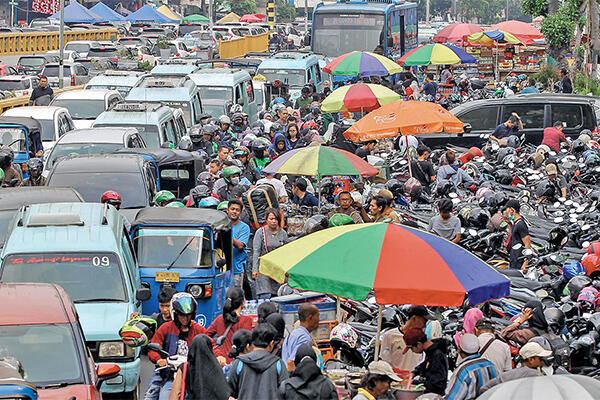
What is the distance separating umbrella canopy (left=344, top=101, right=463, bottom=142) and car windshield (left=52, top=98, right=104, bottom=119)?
835cm

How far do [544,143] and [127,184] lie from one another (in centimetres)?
827

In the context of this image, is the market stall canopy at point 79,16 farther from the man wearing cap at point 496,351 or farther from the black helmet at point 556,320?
the man wearing cap at point 496,351

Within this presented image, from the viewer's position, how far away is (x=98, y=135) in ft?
62.2

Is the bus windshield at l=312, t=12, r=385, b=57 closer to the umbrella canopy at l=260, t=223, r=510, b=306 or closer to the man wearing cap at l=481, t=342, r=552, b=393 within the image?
the umbrella canopy at l=260, t=223, r=510, b=306

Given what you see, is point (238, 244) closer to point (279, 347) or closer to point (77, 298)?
point (77, 298)

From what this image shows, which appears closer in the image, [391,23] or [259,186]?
[259,186]

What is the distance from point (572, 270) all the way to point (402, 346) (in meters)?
3.68

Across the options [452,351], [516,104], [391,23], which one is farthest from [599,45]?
[452,351]

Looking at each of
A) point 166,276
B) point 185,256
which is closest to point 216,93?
point 185,256

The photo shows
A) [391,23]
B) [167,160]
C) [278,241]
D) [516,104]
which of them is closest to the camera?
[278,241]

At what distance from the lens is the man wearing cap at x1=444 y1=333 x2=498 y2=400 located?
853 cm

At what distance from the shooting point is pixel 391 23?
4062cm

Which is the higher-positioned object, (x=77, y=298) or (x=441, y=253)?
(x=441, y=253)

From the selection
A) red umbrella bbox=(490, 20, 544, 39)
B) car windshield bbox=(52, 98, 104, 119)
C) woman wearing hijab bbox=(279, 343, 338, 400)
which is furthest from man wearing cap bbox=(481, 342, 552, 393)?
red umbrella bbox=(490, 20, 544, 39)
